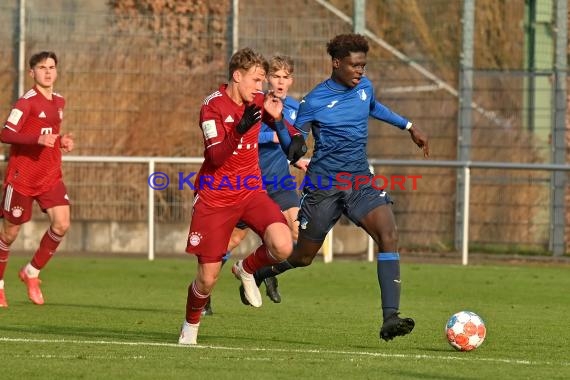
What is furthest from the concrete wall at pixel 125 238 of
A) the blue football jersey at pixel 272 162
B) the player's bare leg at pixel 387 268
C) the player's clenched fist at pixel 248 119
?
the player's clenched fist at pixel 248 119

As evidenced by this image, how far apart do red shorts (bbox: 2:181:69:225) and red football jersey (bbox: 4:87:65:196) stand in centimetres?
5

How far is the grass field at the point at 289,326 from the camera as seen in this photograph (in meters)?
8.41

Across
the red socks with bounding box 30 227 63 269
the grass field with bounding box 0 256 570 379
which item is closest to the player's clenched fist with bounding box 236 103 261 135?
the grass field with bounding box 0 256 570 379

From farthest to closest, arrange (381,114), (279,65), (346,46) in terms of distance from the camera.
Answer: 1. (279,65)
2. (381,114)
3. (346,46)

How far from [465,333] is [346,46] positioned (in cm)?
233

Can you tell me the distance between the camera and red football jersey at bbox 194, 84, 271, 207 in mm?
9578

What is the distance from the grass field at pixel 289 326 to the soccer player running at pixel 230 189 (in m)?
0.48

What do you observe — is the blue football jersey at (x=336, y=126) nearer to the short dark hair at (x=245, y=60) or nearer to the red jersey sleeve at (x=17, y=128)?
the short dark hair at (x=245, y=60)

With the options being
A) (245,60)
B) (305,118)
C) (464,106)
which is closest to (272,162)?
(305,118)

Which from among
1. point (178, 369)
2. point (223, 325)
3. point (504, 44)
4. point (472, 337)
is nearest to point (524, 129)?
point (504, 44)

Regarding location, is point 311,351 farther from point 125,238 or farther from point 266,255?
point 125,238

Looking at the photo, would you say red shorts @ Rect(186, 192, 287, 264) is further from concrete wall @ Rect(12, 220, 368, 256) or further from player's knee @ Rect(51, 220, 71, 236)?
concrete wall @ Rect(12, 220, 368, 256)

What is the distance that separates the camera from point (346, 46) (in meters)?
10.5

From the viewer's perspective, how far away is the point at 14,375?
26.3 ft
